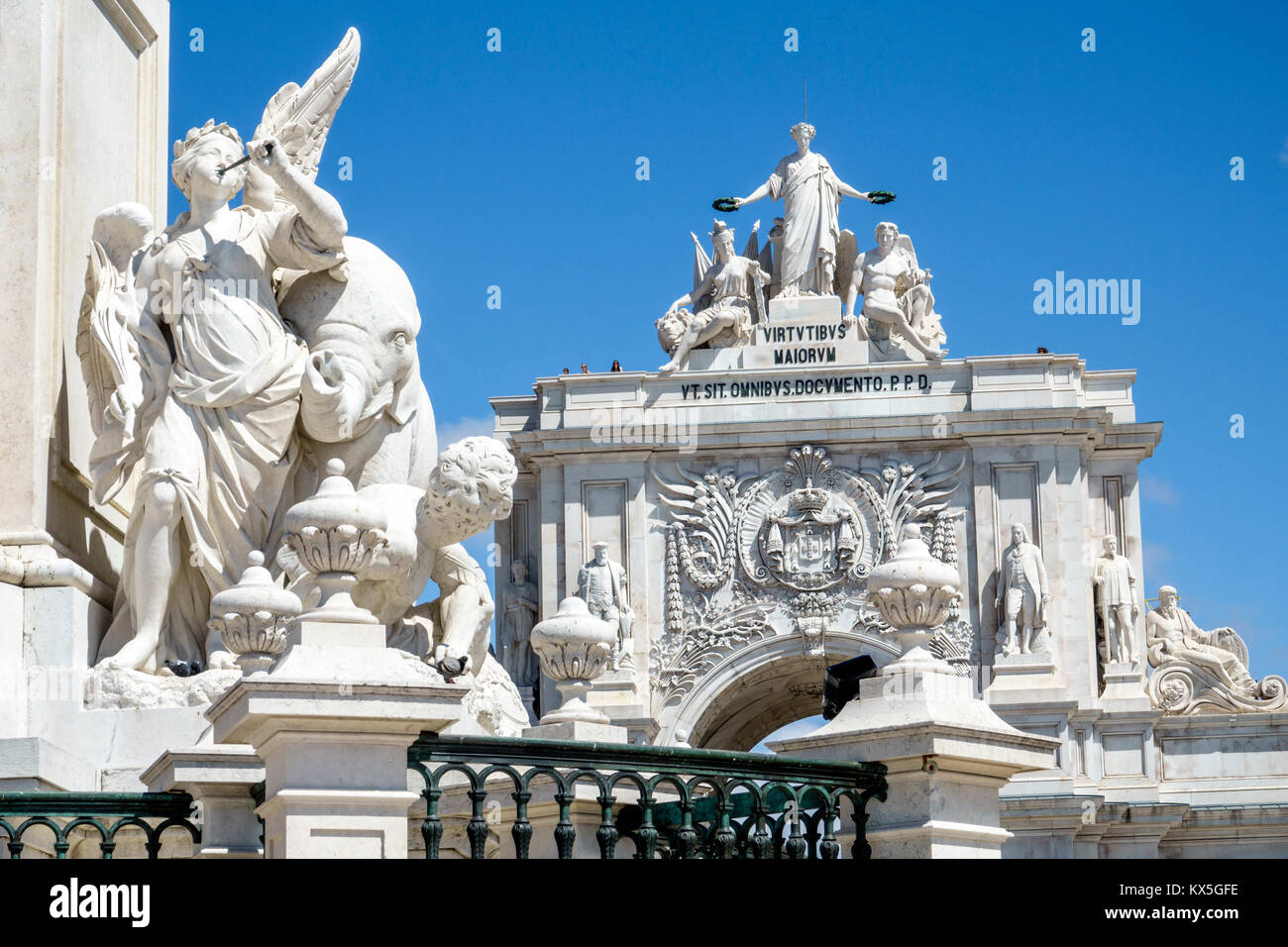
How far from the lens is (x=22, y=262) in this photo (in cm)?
1107

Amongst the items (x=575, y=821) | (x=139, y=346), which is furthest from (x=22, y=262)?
(x=575, y=821)

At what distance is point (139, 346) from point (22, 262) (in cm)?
73

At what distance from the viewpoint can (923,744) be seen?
8.64 metres

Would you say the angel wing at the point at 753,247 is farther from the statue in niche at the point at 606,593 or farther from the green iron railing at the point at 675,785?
the green iron railing at the point at 675,785

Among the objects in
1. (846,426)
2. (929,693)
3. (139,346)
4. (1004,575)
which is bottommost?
(929,693)

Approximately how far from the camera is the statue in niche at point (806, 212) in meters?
41.2

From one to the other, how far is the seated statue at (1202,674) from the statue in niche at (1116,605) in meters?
0.75

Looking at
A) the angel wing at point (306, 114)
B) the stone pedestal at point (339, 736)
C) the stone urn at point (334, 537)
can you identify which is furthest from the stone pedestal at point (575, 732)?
the angel wing at point (306, 114)

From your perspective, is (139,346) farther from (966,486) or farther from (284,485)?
(966,486)

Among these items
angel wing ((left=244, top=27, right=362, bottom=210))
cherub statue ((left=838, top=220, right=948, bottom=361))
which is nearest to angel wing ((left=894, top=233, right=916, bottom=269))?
cherub statue ((left=838, top=220, right=948, bottom=361))

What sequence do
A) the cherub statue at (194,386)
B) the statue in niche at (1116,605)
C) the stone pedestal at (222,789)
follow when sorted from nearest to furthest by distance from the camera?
the stone pedestal at (222,789), the cherub statue at (194,386), the statue in niche at (1116,605)
